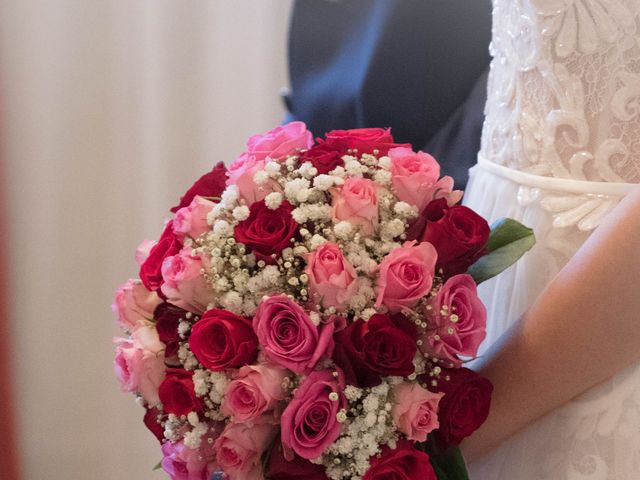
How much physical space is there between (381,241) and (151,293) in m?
0.23

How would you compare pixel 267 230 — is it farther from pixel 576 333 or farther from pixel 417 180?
pixel 576 333

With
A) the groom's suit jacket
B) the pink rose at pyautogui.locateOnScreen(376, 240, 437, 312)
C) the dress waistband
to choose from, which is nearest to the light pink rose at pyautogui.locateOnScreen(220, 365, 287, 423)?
the pink rose at pyautogui.locateOnScreen(376, 240, 437, 312)

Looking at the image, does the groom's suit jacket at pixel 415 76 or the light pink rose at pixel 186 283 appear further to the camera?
the groom's suit jacket at pixel 415 76

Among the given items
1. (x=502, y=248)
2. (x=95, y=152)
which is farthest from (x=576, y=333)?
(x=95, y=152)

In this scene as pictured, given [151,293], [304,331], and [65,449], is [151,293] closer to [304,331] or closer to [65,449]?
[304,331]

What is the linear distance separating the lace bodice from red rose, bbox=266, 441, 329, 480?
0.37 meters

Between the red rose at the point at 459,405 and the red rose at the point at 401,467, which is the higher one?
the red rose at the point at 459,405

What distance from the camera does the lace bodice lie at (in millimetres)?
644

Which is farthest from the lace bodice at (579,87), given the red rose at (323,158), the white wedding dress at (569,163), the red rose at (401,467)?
the red rose at (401,467)

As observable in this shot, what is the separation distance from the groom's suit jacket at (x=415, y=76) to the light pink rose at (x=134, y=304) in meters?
0.61

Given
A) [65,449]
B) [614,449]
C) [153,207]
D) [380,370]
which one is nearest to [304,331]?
[380,370]

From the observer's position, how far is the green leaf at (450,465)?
2.02 feet

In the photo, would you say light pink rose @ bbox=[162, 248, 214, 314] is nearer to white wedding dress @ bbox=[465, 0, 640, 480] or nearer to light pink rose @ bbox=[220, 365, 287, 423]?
light pink rose @ bbox=[220, 365, 287, 423]

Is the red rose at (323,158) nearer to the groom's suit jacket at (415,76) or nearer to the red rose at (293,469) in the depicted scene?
the red rose at (293,469)
